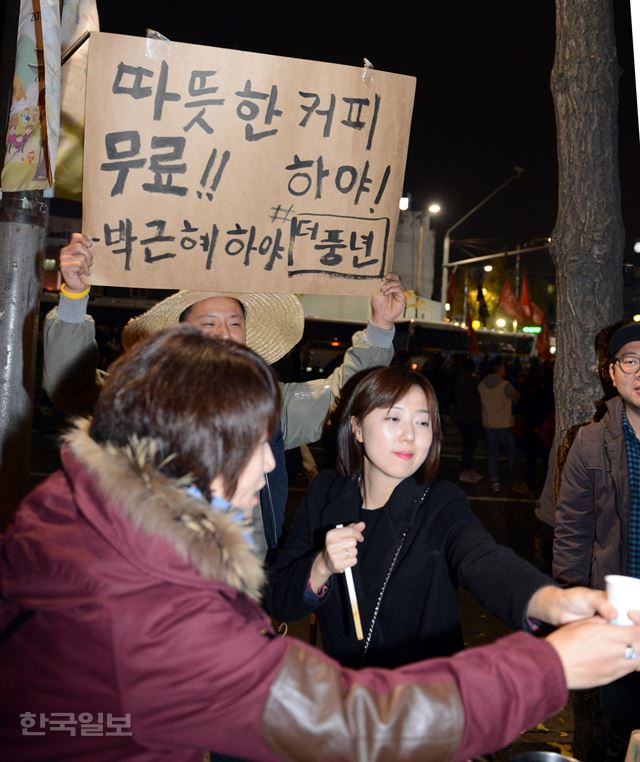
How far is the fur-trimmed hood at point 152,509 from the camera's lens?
131cm

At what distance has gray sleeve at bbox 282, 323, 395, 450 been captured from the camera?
301 centimetres

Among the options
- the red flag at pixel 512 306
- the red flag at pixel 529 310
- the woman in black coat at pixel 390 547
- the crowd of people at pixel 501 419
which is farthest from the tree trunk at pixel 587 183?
the red flag at pixel 512 306

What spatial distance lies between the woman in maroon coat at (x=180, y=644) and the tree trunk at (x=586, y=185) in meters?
2.63

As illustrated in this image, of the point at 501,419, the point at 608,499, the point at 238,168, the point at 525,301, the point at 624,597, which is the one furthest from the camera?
Answer: the point at 525,301

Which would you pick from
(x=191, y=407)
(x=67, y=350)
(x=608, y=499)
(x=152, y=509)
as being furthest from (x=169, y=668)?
(x=608, y=499)

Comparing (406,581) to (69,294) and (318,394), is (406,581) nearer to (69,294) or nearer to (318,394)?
(318,394)

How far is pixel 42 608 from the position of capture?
4.19ft

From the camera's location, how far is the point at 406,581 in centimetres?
240

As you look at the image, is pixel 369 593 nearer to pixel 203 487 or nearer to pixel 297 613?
pixel 297 613

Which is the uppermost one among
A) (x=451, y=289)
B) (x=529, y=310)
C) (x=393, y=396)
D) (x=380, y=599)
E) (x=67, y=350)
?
(x=451, y=289)

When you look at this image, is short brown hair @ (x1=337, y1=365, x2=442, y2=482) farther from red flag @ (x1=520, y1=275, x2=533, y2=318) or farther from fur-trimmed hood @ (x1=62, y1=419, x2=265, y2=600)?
red flag @ (x1=520, y1=275, x2=533, y2=318)

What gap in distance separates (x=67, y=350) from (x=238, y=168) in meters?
0.98

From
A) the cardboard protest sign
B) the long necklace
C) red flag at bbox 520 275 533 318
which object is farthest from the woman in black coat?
red flag at bbox 520 275 533 318

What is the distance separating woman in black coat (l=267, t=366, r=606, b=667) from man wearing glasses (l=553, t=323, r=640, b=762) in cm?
115
